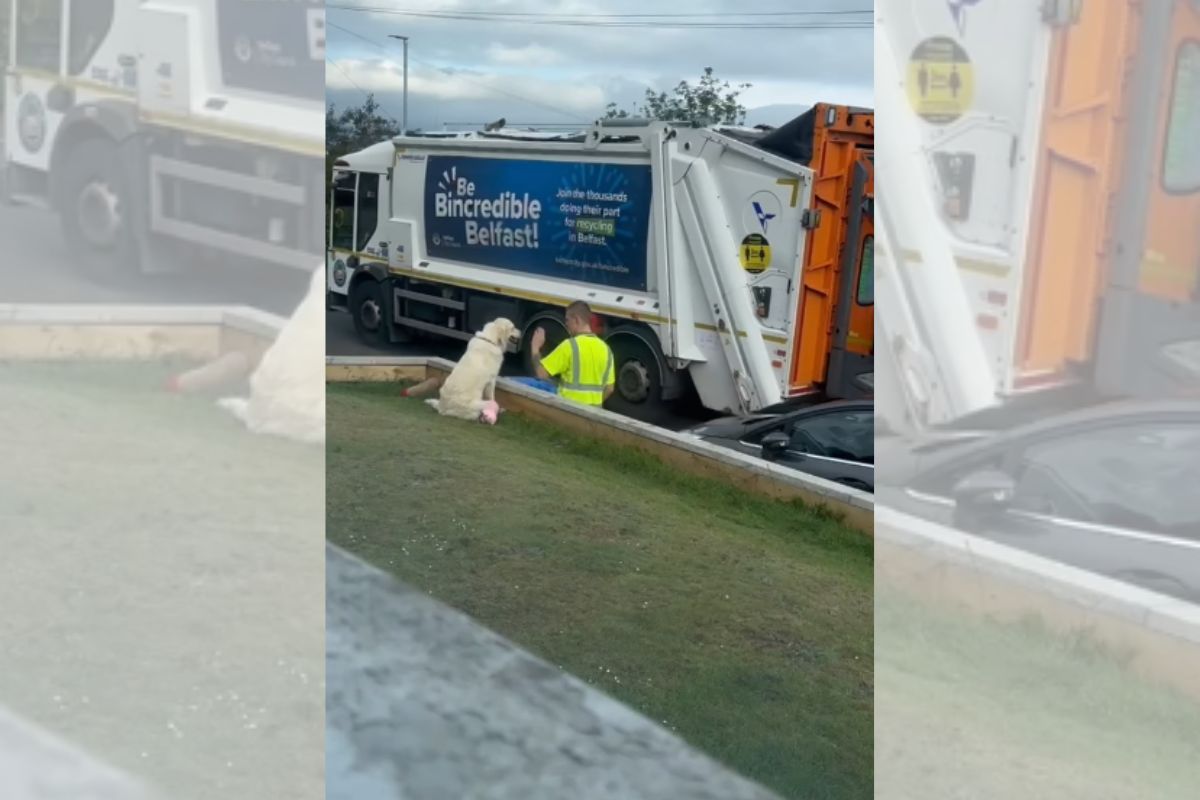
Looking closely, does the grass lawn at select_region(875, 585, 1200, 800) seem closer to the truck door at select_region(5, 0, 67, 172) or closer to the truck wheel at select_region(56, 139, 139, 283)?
the truck wheel at select_region(56, 139, 139, 283)

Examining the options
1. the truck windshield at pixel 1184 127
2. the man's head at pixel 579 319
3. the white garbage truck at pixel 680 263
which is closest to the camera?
the truck windshield at pixel 1184 127

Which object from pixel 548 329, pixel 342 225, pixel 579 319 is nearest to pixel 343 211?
pixel 342 225

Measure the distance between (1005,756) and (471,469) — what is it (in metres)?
3.97

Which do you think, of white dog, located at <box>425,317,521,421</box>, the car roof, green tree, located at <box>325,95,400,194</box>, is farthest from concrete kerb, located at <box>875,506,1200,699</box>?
green tree, located at <box>325,95,400,194</box>

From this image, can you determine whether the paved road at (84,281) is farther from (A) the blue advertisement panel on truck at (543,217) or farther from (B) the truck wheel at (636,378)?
(A) the blue advertisement panel on truck at (543,217)

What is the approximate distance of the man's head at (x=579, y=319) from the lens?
8.02 meters

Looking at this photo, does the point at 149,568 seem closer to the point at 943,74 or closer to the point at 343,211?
the point at 943,74

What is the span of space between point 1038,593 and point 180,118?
1.73 meters

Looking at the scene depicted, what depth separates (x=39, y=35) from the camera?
7.04ft

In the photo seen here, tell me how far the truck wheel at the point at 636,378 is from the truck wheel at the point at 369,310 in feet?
4.96

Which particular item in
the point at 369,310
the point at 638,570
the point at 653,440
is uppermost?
the point at 369,310

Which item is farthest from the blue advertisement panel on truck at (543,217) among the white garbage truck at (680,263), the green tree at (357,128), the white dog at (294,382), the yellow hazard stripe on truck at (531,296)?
the white dog at (294,382)

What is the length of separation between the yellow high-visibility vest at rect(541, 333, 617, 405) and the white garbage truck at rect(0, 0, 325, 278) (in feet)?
16.6

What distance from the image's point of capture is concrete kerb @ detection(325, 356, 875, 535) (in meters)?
6.47
